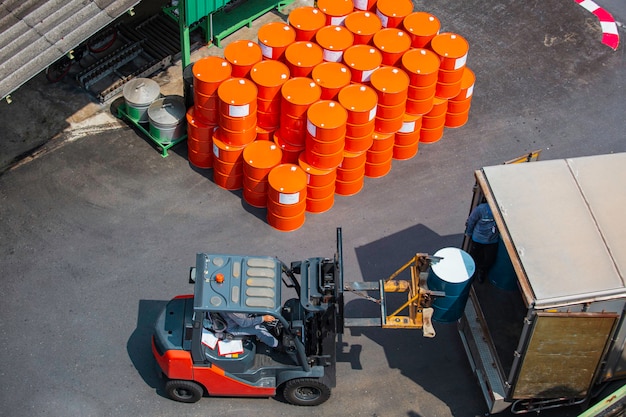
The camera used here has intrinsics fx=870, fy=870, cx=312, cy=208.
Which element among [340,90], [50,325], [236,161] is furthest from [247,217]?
[50,325]

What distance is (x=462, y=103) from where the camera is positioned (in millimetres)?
14586

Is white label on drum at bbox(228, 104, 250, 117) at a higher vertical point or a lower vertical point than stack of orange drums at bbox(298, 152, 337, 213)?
higher

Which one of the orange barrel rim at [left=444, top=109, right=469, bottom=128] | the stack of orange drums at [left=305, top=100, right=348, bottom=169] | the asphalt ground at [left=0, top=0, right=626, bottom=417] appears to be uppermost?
the stack of orange drums at [left=305, top=100, right=348, bottom=169]

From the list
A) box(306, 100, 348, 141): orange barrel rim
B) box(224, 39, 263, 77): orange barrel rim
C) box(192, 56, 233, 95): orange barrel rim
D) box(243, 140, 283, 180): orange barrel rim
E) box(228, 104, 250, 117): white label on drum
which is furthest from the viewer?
box(224, 39, 263, 77): orange barrel rim

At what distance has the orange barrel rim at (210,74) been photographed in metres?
13.1

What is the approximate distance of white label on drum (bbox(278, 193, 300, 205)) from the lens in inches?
496

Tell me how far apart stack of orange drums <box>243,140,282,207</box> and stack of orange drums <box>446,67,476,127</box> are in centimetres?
330

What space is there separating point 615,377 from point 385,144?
5.06m

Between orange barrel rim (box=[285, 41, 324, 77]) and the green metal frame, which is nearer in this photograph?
orange barrel rim (box=[285, 41, 324, 77])

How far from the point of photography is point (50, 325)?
11.9 m

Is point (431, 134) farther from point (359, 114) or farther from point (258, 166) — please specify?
point (258, 166)

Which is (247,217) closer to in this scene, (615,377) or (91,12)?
(91,12)

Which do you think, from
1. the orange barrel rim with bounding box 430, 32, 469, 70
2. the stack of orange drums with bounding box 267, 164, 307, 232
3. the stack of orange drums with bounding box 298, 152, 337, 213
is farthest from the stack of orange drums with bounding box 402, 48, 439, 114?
the stack of orange drums with bounding box 267, 164, 307, 232

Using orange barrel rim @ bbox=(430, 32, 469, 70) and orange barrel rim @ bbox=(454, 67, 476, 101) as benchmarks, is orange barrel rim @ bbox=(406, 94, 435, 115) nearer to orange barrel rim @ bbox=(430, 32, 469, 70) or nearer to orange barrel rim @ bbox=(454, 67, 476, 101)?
orange barrel rim @ bbox=(430, 32, 469, 70)
